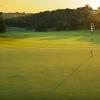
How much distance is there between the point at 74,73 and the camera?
161 inches

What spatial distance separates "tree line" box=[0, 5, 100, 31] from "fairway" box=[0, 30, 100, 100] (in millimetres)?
122

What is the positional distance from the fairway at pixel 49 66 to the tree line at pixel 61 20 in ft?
0.40

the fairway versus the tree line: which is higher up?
the tree line

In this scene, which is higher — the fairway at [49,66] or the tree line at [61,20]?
the tree line at [61,20]

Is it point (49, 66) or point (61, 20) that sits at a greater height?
point (61, 20)

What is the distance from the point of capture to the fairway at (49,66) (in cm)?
332

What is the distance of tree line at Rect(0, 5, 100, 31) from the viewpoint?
5770mm

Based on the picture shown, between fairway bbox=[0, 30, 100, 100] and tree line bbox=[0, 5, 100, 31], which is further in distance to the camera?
tree line bbox=[0, 5, 100, 31]

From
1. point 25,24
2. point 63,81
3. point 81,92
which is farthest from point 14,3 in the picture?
point 81,92

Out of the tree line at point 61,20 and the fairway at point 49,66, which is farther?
the tree line at point 61,20

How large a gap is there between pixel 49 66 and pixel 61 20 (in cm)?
153

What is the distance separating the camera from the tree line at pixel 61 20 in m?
5.77

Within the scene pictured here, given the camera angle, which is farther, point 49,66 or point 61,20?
point 61,20

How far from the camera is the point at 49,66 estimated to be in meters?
4.51
